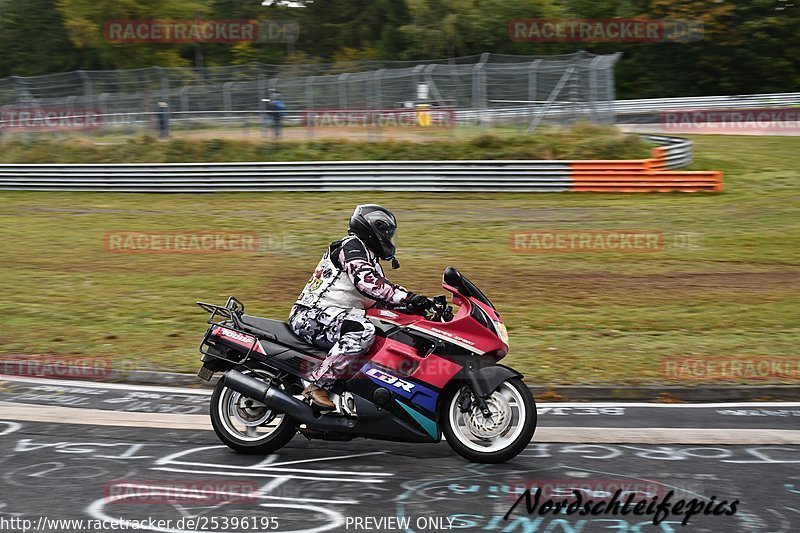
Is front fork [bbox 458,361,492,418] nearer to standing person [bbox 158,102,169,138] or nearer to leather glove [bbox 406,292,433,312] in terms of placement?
leather glove [bbox 406,292,433,312]

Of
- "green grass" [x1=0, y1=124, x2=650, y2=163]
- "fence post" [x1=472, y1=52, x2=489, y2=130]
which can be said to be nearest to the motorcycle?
"green grass" [x1=0, y1=124, x2=650, y2=163]

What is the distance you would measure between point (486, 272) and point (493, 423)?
8764 mm

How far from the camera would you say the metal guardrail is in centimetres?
2362

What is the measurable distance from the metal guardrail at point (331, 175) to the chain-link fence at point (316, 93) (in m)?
2.04

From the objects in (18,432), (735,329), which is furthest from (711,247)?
(18,432)
